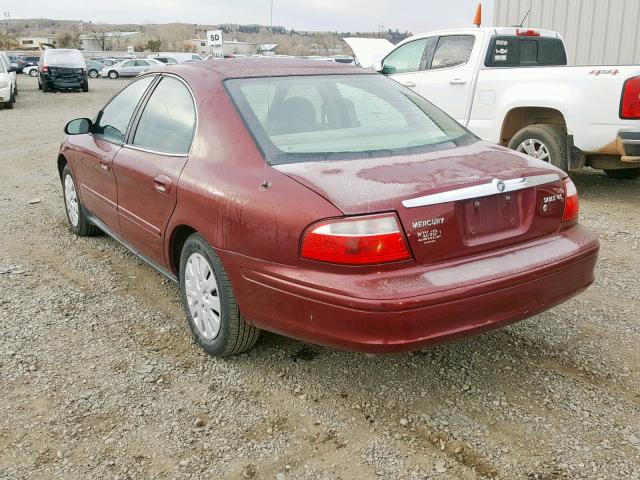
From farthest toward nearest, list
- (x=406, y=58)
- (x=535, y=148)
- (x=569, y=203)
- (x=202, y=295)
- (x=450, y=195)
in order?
(x=406, y=58)
(x=535, y=148)
(x=202, y=295)
(x=569, y=203)
(x=450, y=195)

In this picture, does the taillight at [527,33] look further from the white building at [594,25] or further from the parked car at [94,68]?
the parked car at [94,68]

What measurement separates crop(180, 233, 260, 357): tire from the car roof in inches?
39.3

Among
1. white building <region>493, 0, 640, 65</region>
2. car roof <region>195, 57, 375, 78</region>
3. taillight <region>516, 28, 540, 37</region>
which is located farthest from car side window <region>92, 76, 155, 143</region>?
white building <region>493, 0, 640, 65</region>

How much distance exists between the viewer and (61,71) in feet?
83.1

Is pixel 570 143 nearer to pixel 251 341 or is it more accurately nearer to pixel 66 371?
pixel 251 341

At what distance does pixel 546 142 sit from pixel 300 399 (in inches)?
192

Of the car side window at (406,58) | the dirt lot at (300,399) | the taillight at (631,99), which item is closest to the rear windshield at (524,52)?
the car side window at (406,58)

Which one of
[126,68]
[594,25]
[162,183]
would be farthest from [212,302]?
[126,68]

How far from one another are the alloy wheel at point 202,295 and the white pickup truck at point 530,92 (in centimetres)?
461

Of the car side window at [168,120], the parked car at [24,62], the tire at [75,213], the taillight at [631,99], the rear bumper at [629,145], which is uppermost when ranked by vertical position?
the parked car at [24,62]

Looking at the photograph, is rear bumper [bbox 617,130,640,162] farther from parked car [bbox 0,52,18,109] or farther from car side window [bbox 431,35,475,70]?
parked car [bbox 0,52,18,109]

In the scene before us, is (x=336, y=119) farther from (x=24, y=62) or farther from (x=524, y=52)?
(x=24, y=62)

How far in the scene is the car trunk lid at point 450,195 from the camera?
2.63m

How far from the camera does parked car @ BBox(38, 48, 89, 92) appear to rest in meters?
25.2
